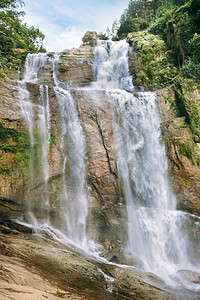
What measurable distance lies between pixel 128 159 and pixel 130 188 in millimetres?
1672

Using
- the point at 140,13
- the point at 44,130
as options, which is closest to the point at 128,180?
the point at 44,130

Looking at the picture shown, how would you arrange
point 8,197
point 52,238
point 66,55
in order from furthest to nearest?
point 66,55
point 8,197
point 52,238

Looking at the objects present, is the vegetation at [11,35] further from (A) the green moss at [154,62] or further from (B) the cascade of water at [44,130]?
(A) the green moss at [154,62]

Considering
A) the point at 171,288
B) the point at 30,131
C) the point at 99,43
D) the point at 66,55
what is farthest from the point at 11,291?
the point at 99,43

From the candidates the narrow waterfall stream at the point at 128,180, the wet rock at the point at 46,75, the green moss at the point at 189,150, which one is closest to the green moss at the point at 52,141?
the narrow waterfall stream at the point at 128,180

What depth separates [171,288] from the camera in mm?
7352

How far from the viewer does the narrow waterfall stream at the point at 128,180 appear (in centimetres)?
1045

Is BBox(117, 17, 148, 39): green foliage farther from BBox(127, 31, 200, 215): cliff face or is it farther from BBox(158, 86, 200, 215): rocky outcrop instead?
BBox(158, 86, 200, 215): rocky outcrop

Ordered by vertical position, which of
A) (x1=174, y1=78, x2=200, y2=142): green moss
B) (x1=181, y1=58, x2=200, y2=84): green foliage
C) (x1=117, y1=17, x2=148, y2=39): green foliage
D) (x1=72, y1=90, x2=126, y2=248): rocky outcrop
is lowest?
(x1=72, y1=90, x2=126, y2=248): rocky outcrop

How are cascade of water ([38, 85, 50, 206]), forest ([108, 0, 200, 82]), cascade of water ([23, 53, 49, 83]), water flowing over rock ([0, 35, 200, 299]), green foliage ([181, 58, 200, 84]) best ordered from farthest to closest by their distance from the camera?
cascade of water ([23, 53, 49, 83]) < forest ([108, 0, 200, 82]) < green foliage ([181, 58, 200, 84]) < cascade of water ([38, 85, 50, 206]) < water flowing over rock ([0, 35, 200, 299])

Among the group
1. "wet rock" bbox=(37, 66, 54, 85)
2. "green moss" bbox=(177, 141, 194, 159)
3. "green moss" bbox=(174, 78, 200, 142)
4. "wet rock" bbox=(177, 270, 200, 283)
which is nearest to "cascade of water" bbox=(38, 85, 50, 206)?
"wet rock" bbox=(37, 66, 54, 85)

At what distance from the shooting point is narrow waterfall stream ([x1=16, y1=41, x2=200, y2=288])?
34.3 feet

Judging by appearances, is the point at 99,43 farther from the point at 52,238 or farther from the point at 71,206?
the point at 52,238

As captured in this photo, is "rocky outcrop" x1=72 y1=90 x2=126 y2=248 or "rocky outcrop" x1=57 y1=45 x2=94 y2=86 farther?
"rocky outcrop" x1=57 y1=45 x2=94 y2=86
